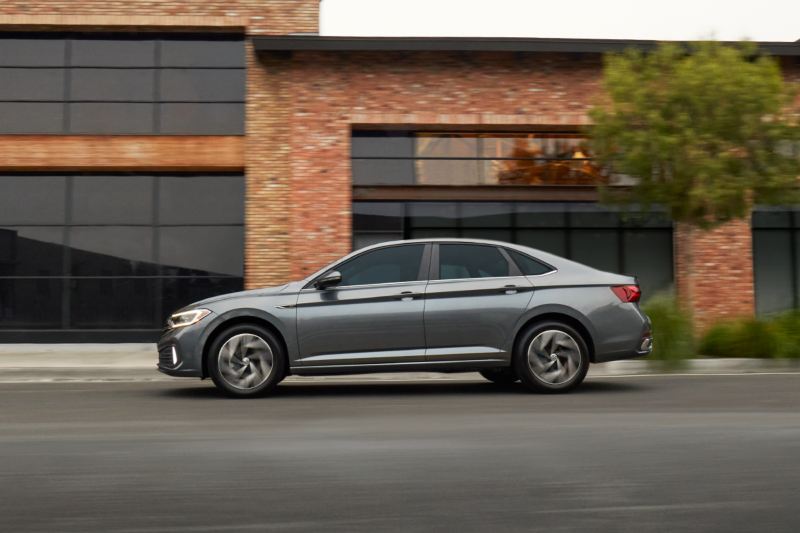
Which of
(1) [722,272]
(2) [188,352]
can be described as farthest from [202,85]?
(1) [722,272]

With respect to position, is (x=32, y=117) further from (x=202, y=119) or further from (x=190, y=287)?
A: (x=190, y=287)

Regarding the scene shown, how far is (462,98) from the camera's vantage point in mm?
17703

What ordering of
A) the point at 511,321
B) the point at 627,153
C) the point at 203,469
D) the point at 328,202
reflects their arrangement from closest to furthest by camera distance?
the point at 203,469 < the point at 511,321 < the point at 627,153 < the point at 328,202

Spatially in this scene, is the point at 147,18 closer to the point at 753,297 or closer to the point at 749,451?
the point at 753,297

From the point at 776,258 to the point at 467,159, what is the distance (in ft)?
22.5

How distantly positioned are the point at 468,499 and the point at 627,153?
34.3ft

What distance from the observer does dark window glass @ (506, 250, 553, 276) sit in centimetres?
899

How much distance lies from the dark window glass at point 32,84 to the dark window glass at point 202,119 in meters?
2.15

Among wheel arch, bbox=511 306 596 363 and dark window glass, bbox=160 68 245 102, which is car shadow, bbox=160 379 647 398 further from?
dark window glass, bbox=160 68 245 102

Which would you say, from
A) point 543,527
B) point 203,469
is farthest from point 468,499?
point 203,469

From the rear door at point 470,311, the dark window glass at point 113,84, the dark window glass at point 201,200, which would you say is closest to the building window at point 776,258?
the dark window glass at point 201,200

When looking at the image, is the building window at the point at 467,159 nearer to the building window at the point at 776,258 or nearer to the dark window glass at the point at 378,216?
the dark window glass at the point at 378,216

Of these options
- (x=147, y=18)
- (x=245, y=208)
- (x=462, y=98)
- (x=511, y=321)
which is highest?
(x=147, y=18)

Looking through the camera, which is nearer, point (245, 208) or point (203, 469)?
point (203, 469)
